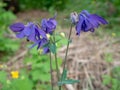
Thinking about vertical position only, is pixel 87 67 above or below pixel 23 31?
below

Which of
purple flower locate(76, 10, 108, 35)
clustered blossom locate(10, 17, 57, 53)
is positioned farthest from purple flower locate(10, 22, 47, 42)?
purple flower locate(76, 10, 108, 35)

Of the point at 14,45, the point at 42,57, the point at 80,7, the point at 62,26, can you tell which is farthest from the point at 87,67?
the point at 80,7

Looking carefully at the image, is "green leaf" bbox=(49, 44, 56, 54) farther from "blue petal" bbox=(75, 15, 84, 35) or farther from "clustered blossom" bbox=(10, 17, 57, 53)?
"blue petal" bbox=(75, 15, 84, 35)

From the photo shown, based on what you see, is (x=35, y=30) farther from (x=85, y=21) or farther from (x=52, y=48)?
(x=85, y=21)

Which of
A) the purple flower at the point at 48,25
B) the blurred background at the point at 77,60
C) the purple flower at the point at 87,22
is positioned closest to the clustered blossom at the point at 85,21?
the purple flower at the point at 87,22

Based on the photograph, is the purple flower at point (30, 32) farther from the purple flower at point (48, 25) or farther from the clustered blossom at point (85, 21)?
the clustered blossom at point (85, 21)

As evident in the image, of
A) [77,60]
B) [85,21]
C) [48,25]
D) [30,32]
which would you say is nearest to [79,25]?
[85,21]

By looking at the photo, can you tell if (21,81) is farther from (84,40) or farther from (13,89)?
(84,40)
